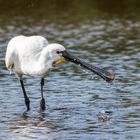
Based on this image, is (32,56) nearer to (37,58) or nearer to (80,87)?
(37,58)

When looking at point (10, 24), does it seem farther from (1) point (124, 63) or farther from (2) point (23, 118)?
(2) point (23, 118)

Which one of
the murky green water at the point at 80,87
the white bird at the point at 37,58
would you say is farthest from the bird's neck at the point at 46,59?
the murky green water at the point at 80,87

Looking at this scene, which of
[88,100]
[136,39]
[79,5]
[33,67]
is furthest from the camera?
[79,5]

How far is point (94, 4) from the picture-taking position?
109 feet

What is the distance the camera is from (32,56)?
43.3 ft

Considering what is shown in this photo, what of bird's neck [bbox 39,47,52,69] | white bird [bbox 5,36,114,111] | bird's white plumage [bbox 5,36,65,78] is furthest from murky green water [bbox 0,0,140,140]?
bird's neck [bbox 39,47,52,69]

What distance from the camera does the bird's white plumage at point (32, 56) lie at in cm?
1284

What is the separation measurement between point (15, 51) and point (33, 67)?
860 mm

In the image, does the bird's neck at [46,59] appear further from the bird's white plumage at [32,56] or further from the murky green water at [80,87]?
the murky green water at [80,87]

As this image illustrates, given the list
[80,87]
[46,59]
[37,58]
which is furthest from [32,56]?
[80,87]

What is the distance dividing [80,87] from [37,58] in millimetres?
2376

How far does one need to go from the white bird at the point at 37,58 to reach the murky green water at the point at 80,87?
622 millimetres

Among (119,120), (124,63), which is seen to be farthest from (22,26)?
(119,120)

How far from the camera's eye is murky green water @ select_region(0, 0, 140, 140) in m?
11.6
